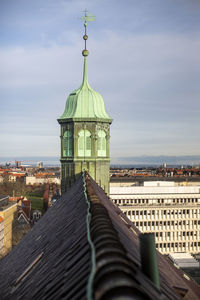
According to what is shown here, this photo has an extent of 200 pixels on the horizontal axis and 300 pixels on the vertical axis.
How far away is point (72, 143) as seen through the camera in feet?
75.1

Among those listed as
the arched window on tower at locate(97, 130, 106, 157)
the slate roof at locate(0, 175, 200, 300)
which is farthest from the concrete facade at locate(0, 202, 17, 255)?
the slate roof at locate(0, 175, 200, 300)

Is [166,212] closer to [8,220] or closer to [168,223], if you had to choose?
[168,223]

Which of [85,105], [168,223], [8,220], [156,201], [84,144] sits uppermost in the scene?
[85,105]

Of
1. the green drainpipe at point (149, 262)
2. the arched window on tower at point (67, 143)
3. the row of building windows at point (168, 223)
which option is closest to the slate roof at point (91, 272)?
the green drainpipe at point (149, 262)

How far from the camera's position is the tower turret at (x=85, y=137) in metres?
22.7

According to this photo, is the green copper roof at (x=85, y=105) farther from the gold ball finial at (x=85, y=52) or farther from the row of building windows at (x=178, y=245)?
the row of building windows at (x=178, y=245)

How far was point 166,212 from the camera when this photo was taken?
62625 millimetres

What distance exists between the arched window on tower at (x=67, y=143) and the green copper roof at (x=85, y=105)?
100cm

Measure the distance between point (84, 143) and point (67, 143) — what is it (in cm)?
131

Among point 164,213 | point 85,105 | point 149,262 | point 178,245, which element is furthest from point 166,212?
point 149,262

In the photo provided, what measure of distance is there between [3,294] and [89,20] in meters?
20.9

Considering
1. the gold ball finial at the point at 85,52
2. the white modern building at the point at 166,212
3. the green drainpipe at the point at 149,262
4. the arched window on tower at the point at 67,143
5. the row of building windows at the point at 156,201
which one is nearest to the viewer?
the green drainpipe at the point at 149,262

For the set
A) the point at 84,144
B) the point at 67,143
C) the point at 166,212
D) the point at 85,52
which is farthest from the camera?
the point at 166,212

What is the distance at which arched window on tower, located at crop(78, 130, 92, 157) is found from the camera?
2275cm
